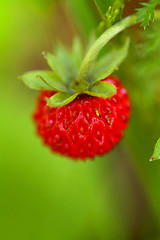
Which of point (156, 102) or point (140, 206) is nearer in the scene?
point (156, 102)

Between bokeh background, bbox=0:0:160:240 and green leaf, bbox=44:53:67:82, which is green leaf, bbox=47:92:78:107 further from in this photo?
bokeh background, bbox=0:0:160:240

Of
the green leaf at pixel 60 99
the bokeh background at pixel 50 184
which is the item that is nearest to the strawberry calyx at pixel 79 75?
the green leaf at pixel 60 99

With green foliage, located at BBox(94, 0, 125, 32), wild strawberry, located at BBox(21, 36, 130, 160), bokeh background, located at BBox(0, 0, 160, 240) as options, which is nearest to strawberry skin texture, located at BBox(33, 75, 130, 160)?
wild strawberry, located at BBox(21, 36, 130, 160)

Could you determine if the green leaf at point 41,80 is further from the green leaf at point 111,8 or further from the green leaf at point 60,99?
the green leaf at point 111,8

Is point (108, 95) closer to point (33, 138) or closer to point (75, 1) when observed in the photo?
point (75, 1)

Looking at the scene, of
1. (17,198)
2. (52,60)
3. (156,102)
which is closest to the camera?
(52,60)

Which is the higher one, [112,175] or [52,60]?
[52,60]

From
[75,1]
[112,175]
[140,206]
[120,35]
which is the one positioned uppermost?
[75,1]

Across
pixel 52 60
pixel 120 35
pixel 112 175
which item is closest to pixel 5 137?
pixel 112 175
